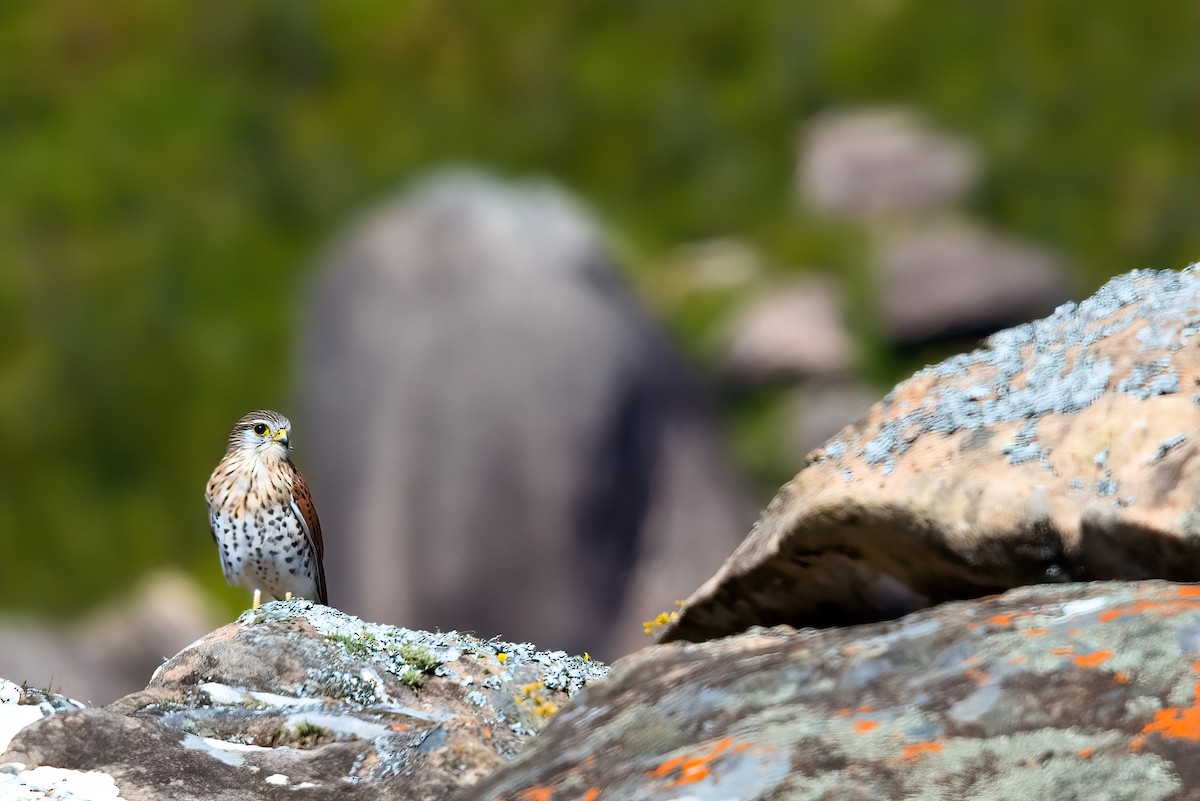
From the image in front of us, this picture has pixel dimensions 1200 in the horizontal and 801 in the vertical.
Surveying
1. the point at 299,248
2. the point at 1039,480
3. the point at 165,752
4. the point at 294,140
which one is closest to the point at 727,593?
the point at 1039,480

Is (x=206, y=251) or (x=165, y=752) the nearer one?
(x=165, y=752)

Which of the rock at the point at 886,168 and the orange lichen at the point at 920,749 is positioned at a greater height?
the rock at the point at 886,168

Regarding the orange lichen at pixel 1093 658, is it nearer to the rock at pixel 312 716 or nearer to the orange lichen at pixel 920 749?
the orange lichen at pixel 920 749

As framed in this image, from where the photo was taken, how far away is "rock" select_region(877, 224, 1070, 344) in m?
28.5

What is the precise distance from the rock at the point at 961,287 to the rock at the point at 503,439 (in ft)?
13.8

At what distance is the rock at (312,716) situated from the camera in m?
6.00

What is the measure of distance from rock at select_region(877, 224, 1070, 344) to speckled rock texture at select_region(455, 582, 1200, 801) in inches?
920

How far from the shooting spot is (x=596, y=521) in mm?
25172

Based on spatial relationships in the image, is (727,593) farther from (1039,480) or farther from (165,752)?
(165,752)

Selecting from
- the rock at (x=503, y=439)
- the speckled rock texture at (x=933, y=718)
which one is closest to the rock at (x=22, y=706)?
the speckled rock texture at (x=933, y=718)

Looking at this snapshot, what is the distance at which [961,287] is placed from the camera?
2888 centimetres

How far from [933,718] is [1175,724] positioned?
64 centimetres

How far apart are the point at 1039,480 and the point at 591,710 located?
1.61 m

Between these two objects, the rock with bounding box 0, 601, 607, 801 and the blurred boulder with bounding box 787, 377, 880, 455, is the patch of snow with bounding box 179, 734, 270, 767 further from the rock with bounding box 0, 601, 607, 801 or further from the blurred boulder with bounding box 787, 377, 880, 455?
the blurred boulder with bounding box 787, 377, 880, 455
